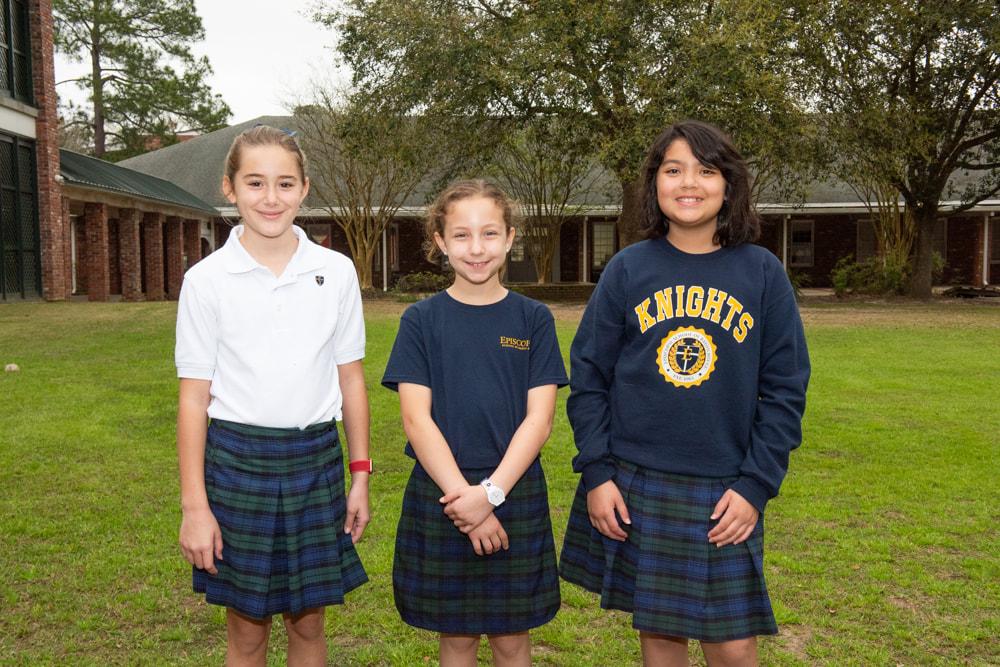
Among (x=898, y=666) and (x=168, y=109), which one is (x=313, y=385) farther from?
(x=168, y=109)

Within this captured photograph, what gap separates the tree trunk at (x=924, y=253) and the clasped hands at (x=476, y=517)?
23269 mm

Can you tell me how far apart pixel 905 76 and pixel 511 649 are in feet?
73.2

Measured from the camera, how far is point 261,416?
2346mm

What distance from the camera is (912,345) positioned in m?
12.9

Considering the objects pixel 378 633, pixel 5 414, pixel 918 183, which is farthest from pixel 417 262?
pixel 378 633

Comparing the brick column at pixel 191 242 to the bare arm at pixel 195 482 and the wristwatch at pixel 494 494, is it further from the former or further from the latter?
the wristwatch at pixel 494 494

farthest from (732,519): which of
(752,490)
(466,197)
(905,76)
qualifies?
(905,76)

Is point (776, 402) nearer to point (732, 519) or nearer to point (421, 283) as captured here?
point (732, 519)

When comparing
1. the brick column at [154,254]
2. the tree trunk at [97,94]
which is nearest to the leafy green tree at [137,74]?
the tree trunk at [97,94]

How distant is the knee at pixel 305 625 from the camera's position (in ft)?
8.16

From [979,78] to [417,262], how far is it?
15553 millimetres

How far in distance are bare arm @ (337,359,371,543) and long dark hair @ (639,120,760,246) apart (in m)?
0.88

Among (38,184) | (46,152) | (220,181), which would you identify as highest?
(220,181)

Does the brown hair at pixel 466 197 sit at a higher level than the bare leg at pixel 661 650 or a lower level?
higher
